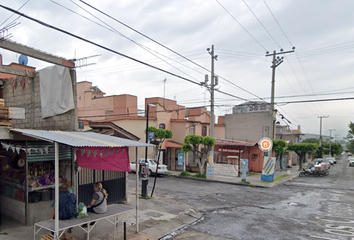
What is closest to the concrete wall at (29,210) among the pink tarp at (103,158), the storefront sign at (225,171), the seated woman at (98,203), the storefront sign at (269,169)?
the seated woman at (98,203)

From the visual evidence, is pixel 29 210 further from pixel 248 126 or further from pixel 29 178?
pixel 248 126

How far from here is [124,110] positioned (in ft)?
107

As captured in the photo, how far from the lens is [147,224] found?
863 centimetres

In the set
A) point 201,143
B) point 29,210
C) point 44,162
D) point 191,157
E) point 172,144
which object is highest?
point 44,162

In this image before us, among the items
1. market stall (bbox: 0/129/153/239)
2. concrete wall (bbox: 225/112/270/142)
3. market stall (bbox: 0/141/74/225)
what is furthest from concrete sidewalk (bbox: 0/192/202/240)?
concrete wall (bbox: 225/112/270/142)

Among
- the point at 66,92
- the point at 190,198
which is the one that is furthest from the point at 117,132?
the point at 190,198

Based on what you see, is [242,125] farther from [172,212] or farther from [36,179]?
[36,179]

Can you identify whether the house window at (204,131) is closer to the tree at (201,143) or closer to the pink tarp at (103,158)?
the tree at (201,143)

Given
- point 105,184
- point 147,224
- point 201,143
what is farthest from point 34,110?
point 201,143

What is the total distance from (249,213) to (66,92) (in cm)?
885

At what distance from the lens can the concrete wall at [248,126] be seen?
113ft

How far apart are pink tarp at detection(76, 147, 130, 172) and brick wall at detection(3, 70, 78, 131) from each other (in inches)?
100

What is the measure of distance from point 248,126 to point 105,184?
28718mm

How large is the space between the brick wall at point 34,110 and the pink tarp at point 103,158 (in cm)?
254
